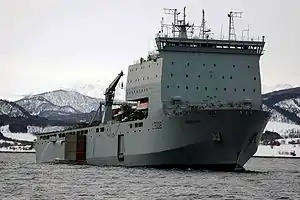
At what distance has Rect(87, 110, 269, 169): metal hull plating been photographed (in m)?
54.5

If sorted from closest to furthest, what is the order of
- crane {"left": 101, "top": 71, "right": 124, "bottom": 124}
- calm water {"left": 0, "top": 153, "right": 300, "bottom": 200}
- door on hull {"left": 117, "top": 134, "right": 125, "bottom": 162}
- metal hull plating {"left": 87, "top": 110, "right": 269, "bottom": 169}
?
calm water {"left": 0, "top": 153, "right": 300, "bottom": 200}
metal hull plating {"left": 87, "top": 110, "right": 269, "bottom": 169}
door on hull {"left": 117, "top": 134, "right": 125, "bottom": 162}
crane {"left": 101, "top": 71, "right": 124, "bottom": 124}

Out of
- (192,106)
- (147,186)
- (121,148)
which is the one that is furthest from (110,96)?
(147,186)

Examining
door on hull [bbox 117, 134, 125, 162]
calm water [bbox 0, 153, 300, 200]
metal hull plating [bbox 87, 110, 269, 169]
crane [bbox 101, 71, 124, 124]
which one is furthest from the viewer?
crane [bbox 101, 71, 124, 124]

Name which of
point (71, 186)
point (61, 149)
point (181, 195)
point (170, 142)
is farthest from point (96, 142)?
point (181, 195)

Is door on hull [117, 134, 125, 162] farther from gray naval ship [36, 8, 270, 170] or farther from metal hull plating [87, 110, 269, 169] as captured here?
metal hull plating [87, 110, 269, 169]

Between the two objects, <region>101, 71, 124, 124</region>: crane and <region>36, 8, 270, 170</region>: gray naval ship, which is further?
<region>101, 71, 124, 124</region>: crane

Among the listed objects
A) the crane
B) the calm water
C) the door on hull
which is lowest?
the calm water

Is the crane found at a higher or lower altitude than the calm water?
higher

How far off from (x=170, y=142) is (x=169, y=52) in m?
7.68

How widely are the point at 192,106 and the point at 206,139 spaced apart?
3063 millimetres

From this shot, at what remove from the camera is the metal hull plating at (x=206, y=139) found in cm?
5453

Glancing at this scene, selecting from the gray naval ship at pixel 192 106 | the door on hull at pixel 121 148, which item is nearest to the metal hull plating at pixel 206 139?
the gray naval ship at pixel 192 106

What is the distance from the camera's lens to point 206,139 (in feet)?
180

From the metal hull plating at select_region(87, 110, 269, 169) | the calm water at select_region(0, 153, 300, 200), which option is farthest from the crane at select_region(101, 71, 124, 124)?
the calm water at select_region(0, 153, 300, 200)
